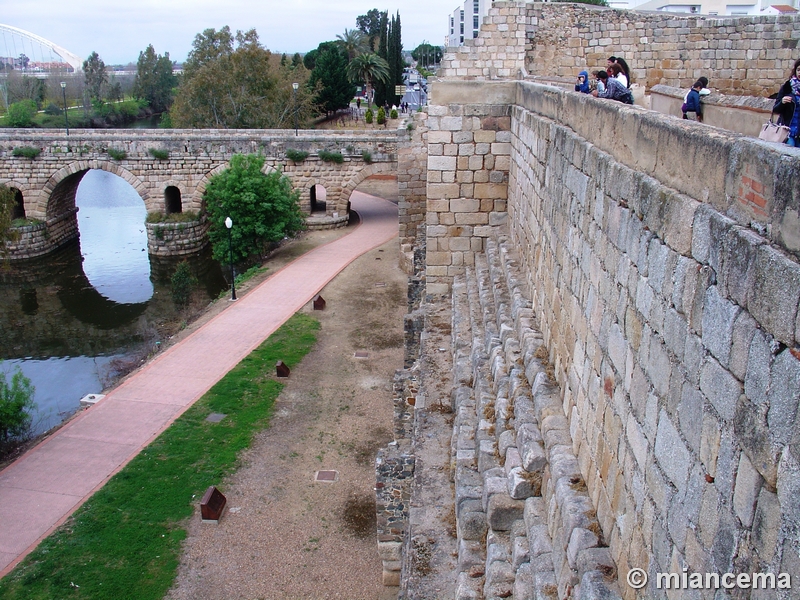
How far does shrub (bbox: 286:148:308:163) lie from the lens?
25312mm

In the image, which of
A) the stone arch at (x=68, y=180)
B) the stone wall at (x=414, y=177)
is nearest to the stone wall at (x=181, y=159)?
the stone arch at (x=68, y=180)

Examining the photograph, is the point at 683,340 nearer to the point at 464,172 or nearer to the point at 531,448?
the point at 531,448

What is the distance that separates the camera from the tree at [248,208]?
21.0 m

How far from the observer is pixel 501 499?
13.0 ft

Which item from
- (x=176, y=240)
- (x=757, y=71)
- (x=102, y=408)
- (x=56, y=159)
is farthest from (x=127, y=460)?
(x=56, y=159)

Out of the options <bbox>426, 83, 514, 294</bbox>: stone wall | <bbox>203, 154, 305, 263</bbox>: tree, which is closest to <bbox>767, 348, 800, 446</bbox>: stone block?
<bbox>426, 83, 514, 294</bbox>: stone wall

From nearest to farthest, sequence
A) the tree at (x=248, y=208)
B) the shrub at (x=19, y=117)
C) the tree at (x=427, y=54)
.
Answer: the tree at (x=248, y=208) < the shrub at (x=19, y=117) < the tree at (x=427, y=54)

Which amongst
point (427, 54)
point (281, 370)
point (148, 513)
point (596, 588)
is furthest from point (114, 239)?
point (427, 54)

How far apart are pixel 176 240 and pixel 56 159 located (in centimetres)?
549

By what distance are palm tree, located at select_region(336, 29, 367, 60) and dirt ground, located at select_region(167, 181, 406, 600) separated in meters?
42.3

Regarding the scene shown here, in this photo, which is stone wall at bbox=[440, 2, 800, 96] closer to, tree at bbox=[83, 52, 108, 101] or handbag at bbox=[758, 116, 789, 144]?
handbag at bbox=[758, 116, 789, 144]

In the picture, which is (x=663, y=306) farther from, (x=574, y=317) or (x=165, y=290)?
(x=165, y=290)

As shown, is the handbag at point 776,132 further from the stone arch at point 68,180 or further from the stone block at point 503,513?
the stone arch at point 68,180

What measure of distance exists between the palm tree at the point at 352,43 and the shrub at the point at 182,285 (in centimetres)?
3390
